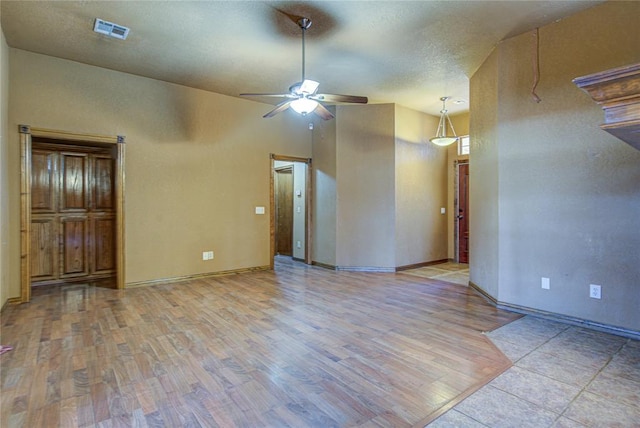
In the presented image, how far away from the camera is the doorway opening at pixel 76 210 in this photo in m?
4.66

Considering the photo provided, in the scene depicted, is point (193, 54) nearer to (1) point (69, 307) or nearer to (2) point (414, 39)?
(2) point (414, 39)

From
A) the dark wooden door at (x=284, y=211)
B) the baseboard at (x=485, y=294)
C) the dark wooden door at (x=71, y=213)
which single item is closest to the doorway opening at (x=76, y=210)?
the dark wooden door at (x=71, y=213)

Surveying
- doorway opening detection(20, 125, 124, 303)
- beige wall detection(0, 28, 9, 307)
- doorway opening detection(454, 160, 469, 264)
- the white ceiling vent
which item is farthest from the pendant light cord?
beige wall detection(0, 28, 9, 307)

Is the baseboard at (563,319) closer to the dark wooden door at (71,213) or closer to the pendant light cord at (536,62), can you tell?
the pendant light cord at (536,62)

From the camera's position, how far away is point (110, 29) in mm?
3469

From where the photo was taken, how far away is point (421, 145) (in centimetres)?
644

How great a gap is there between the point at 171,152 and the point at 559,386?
5275 millimetres

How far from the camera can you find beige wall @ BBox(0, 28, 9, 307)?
356 centimetres

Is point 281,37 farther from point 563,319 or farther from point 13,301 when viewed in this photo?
point 13,301

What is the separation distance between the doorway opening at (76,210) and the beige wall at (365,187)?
3.55m

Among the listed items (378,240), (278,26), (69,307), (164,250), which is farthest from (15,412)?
(378,240)

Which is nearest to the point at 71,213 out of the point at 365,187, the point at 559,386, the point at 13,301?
the point at 13,301

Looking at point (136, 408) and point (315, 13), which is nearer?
point (136, 408)

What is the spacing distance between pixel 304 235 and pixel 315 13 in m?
4.34
